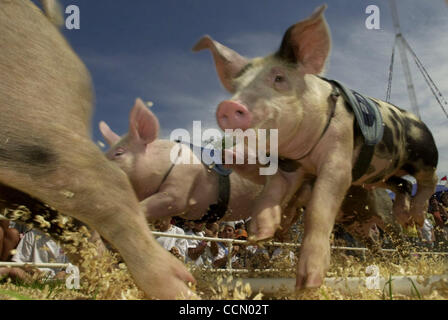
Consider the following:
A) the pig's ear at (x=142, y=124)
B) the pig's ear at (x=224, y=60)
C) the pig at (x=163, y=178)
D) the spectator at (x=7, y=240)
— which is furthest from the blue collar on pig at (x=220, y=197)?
the spectator at (x=7, y=240)

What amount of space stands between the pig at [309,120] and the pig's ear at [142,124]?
0.74 meters

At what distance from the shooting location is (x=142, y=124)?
261 centimetres

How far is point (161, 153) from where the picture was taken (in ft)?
9.19

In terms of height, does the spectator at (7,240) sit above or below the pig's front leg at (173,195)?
below

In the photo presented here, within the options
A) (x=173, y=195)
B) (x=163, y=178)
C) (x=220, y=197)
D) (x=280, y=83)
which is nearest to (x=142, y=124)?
(x=163, y=178)

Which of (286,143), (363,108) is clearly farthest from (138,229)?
(363,108)

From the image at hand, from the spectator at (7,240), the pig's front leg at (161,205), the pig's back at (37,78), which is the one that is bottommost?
the spectator at (7,240)

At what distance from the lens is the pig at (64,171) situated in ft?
3.71

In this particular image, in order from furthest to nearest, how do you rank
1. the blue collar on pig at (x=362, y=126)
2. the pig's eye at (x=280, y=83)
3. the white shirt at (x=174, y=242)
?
the white shirt at (x=174, y=242) → the blue collar on pig at (x=362, y=126) → the pig's eye at (x=280, y=83)

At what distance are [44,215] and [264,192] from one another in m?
0.86

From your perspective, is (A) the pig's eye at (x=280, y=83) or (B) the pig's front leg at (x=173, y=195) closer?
(A) the pig's eye at (x=280, y=83)

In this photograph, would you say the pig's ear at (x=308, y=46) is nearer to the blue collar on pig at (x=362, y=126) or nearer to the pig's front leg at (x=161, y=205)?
the blue collar on pig at (x=362, y=126)

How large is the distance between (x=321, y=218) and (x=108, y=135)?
2009mm

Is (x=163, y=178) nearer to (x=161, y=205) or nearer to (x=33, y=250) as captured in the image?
(x=161, y=205)
